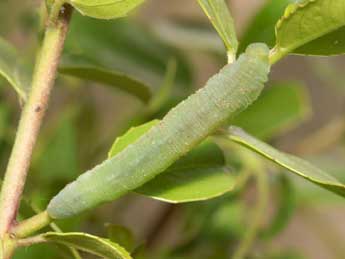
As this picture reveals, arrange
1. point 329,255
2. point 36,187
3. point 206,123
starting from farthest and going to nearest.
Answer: point 329,255 < point 36,187 < point 206,123

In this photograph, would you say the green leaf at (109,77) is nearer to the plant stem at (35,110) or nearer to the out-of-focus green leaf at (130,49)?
the plant stem at (35,110)

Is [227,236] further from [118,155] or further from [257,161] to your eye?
[118,155]

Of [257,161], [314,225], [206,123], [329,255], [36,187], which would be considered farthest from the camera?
[329,255]

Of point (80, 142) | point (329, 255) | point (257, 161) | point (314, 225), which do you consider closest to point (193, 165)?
point (257, 161)

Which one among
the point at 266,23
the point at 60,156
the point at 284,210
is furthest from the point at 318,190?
the point at 266,23

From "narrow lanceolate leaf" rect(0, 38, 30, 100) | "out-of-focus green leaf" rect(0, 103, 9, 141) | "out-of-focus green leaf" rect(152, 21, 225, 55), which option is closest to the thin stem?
"narrow lanceolate leaf" rect(0, 38, 30, 100)

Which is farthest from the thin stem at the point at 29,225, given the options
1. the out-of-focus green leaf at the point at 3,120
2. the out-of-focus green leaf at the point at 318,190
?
the out-of-focus green leaf at the point at 318,190
